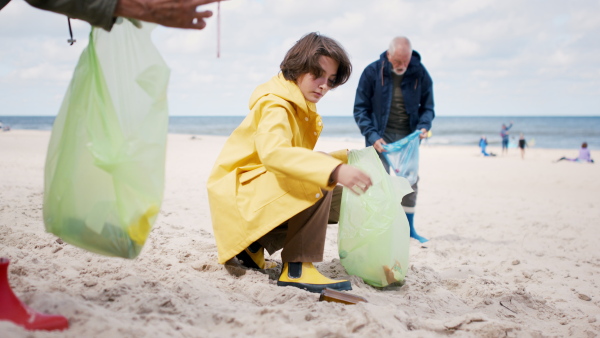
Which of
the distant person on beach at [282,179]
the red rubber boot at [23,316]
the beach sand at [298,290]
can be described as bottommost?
the beach sand at [298,290]

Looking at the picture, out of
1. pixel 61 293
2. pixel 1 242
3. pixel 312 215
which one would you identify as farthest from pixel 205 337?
pixel 1 242

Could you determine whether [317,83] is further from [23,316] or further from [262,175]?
[23,316]

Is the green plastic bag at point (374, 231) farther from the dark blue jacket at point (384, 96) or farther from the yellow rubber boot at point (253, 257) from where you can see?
the dark blue jacket at point (384, 96)

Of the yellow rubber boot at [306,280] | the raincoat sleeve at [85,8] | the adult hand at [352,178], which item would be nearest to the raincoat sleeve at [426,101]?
the yellow rubber boot at [306,280]

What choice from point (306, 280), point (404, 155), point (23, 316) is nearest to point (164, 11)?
point (23, 316)

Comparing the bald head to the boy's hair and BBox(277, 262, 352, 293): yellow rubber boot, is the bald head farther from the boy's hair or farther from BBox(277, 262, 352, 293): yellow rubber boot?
BBox(277, 262, 352, 293): yellow rubber boot

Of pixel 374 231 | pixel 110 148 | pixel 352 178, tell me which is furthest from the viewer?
pixel 374 231

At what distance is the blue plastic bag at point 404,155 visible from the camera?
398cm

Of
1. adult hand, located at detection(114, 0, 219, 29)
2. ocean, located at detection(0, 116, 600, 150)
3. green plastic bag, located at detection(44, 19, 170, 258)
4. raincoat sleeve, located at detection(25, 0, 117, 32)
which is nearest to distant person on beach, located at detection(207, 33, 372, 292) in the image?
green plastic bag, located at detection(44, 19, 170, 258)

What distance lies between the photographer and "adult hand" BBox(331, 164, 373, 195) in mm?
1866

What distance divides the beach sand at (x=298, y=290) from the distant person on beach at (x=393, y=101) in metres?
0.92

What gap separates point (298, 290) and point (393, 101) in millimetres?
2425

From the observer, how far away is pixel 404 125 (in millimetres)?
4246

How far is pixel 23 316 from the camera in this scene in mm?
1468
